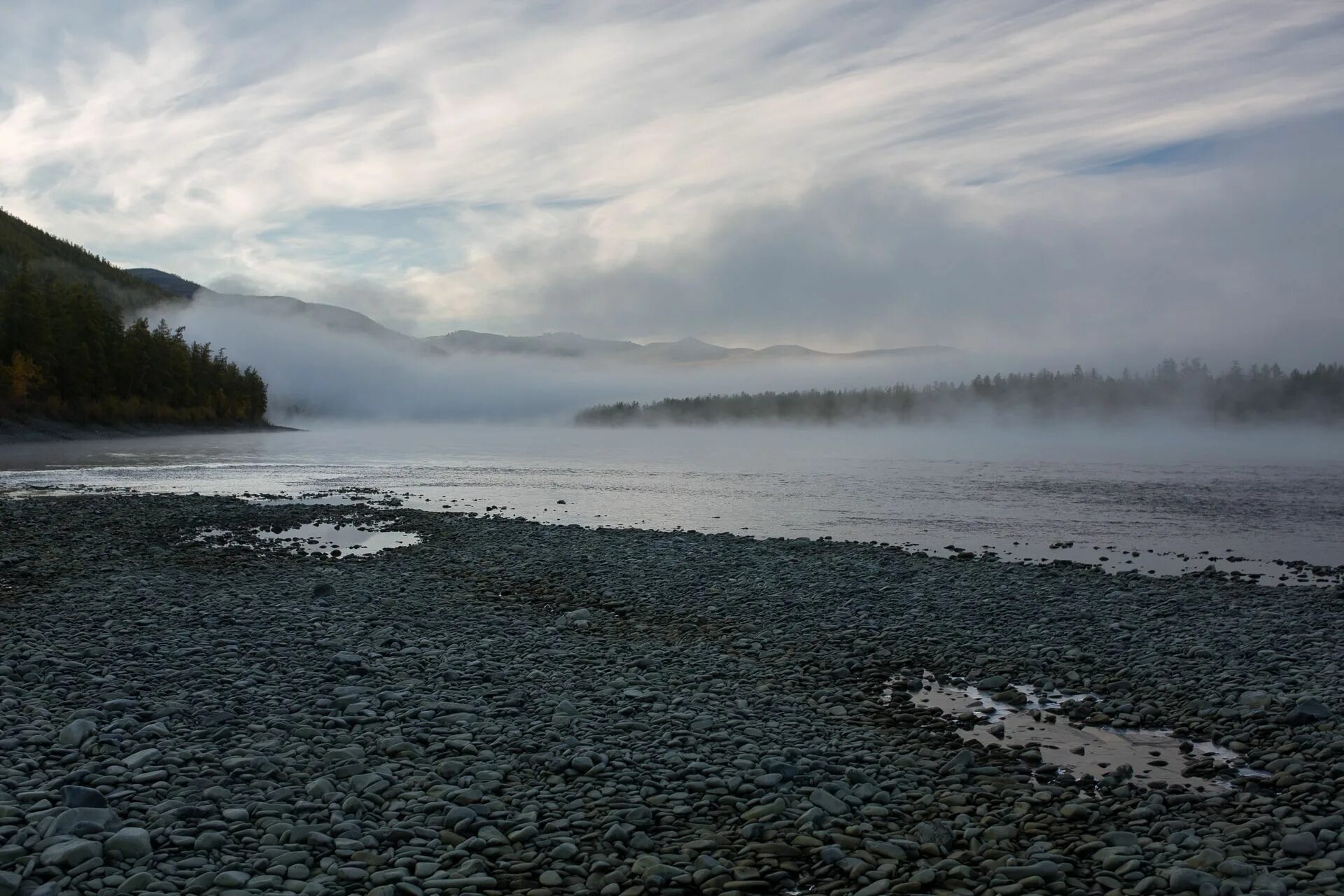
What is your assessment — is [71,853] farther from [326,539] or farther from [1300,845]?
[326,539]

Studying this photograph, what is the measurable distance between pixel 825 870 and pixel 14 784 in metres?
7.70

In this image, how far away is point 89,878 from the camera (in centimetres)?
723

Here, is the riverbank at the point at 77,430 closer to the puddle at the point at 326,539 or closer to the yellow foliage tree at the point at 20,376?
the yellow foliage tree at the point at 20,376

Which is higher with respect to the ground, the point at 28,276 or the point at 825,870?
the point at 28,276

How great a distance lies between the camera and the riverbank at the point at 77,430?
10569cm

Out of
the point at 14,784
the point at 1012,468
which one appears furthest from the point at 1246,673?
the point at 1012,468

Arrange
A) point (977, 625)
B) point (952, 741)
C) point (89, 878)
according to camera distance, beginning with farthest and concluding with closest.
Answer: point (977, 625)
point (952, 741)
point (89, 878)

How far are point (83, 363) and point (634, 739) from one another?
13867 centimetres

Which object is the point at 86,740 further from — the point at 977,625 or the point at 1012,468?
the point at 1012,468

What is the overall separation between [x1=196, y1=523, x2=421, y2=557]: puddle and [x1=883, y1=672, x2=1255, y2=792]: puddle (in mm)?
18637

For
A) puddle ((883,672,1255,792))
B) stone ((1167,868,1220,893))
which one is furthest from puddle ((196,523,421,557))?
stone ((1167,868,1220,893))

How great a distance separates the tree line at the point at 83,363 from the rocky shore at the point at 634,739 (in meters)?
116

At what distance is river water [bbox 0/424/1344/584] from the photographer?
1289 inches

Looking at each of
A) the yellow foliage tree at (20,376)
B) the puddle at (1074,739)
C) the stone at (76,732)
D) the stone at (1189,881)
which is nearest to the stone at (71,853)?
the stone at (76,732)
